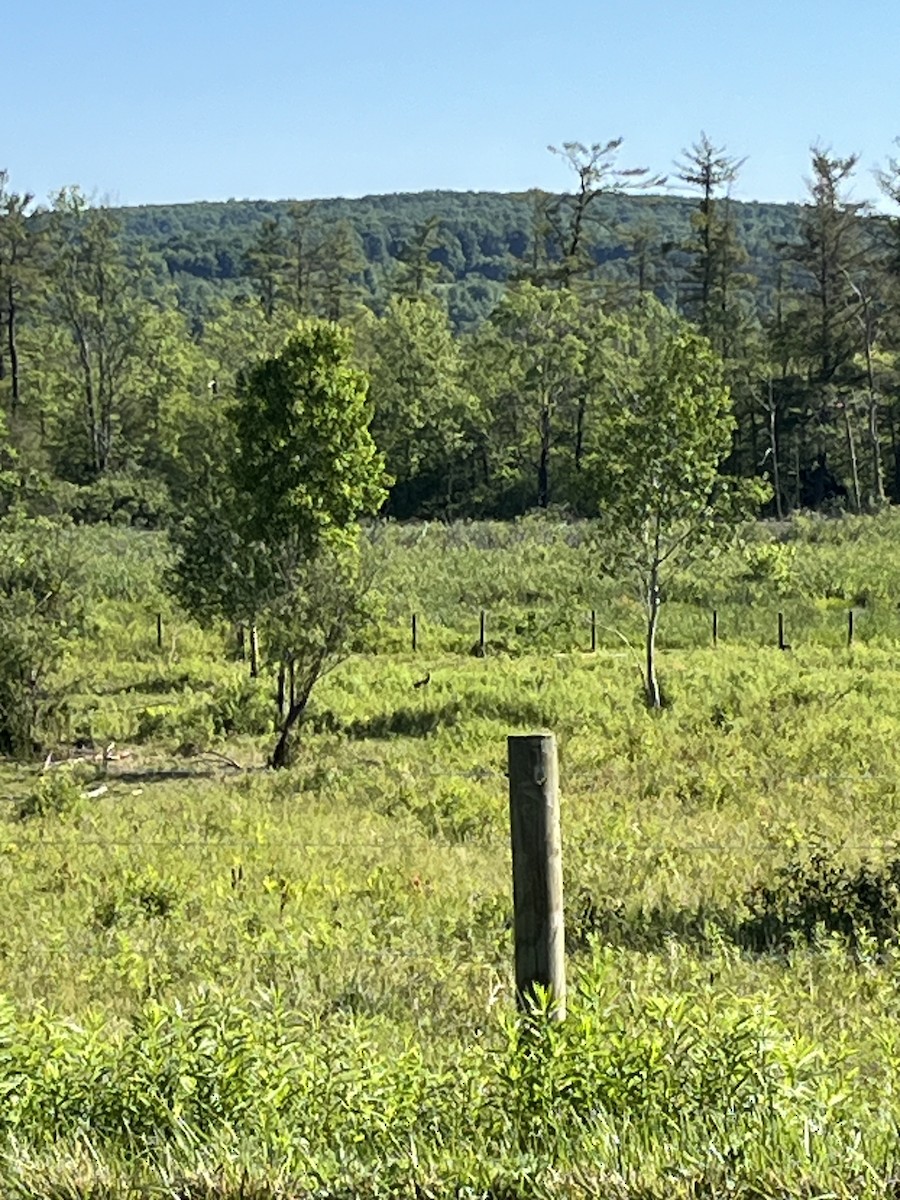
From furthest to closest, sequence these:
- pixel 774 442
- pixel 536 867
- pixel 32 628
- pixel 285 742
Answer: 1. pixel 774 442
2. pixel 32 628
3. pixel 285 742
4. pixel 536 867

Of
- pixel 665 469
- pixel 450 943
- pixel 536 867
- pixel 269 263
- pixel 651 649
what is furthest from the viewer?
pixel 269 263

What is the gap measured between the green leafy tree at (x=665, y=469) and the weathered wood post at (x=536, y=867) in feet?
57.2

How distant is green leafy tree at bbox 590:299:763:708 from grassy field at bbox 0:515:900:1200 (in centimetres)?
243

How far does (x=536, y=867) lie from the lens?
16.3ft

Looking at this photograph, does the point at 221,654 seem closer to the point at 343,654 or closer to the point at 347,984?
the point at 343,654

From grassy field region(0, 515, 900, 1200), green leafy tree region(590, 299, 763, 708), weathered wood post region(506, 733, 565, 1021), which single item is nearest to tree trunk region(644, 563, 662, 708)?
green leafy tree region(590, 299, 763, 708)

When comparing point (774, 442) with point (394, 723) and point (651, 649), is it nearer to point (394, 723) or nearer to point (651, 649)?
point (651, 649)

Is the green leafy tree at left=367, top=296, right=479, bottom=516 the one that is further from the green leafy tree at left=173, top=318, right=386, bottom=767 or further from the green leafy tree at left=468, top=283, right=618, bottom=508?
the green leafy tree at left=173, top=318, right=386, bottom=767

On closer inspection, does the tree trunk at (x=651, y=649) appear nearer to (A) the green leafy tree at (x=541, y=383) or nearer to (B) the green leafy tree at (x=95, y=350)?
(A) the green leafy tree at (x=541, y=383)

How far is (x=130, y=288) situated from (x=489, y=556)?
32.6 m

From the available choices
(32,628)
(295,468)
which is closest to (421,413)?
(295,468)

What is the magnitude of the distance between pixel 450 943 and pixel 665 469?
50.7 feet

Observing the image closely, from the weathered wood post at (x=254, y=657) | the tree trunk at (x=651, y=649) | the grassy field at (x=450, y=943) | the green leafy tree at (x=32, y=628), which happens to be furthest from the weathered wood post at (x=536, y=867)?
the weathered wood post at (x=254, y=657)

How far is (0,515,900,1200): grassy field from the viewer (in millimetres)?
4195
